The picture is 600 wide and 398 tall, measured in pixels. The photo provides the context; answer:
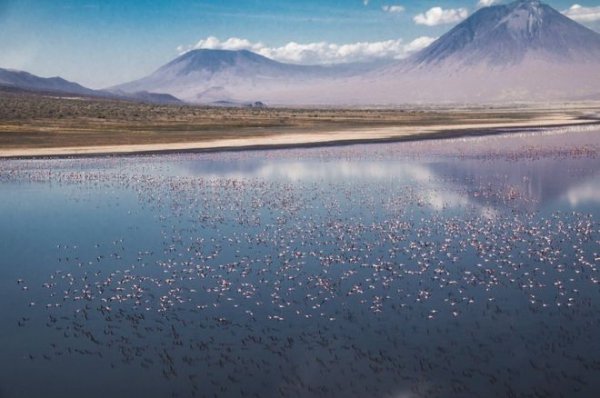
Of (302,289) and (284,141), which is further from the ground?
(284,141)

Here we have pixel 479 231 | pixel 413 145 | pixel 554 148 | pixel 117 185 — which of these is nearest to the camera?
pixel 479 231

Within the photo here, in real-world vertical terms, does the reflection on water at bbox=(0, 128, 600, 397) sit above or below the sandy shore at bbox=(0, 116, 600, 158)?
below

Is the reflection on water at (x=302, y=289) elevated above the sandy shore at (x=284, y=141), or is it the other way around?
the sandy shore at (x=284, y=141)

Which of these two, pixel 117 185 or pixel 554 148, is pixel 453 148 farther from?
pixel 117 185

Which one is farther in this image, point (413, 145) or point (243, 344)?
point (413, 145)

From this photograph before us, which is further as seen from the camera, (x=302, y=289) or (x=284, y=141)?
(x=284, y=141)

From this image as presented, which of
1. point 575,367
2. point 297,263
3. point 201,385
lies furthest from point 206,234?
point 575,367

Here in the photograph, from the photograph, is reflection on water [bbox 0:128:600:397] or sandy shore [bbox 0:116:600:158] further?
sandy shore [bbox 0:116:600:158]

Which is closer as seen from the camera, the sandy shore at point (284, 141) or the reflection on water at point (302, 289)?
the reflection on water at point (302, 289)
